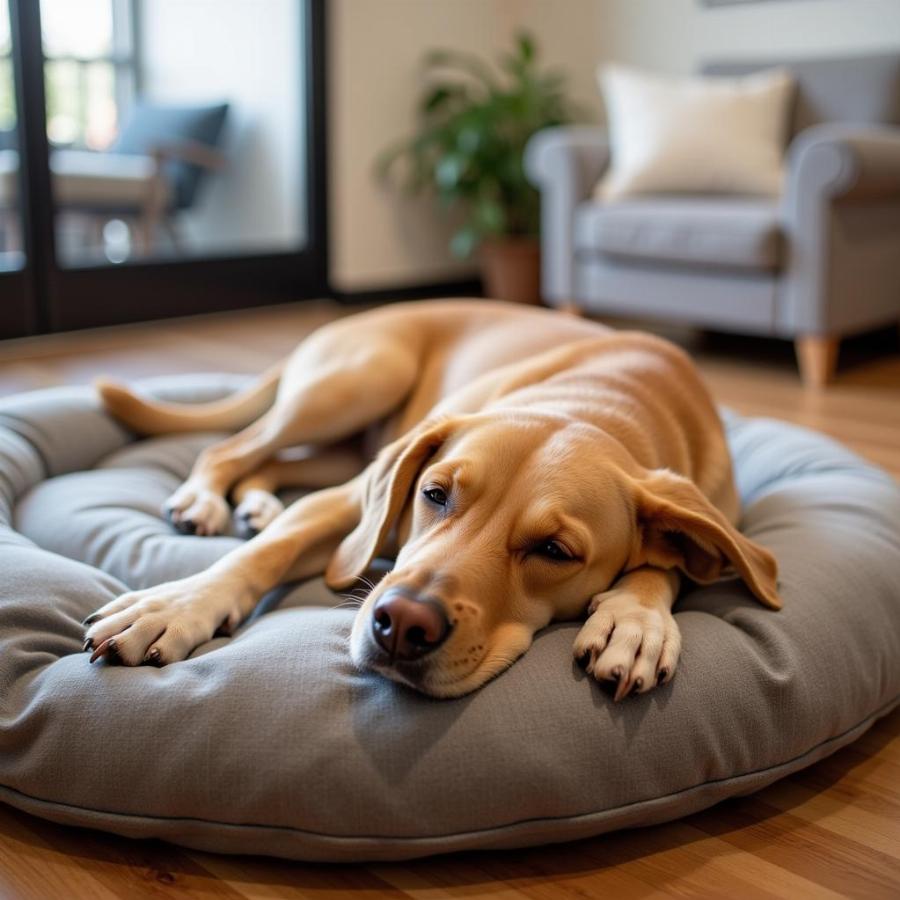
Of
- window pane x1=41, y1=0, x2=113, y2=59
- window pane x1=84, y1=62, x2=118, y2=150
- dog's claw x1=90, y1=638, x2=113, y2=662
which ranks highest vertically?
window pane x1=41, y1=0, x2=113, y2=59

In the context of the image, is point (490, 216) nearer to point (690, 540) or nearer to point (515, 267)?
point (515, 267)

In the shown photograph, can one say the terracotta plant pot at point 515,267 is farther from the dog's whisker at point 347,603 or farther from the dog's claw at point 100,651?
the dog's claw at point 100,651

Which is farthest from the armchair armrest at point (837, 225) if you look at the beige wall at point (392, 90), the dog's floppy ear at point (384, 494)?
the dog's floppy ear at point (384, 494)

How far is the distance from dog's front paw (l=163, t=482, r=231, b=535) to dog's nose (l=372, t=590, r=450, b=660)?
35.3 inches

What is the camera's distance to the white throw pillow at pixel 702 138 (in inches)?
190

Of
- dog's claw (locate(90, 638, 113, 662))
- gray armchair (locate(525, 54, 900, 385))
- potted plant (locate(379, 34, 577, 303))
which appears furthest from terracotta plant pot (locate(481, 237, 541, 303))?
dog's claw (locate(90, 638, 113, 662))

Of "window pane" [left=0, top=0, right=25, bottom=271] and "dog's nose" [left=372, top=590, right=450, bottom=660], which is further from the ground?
"window pane" [left=0, top=0, right=25, bottom=271]

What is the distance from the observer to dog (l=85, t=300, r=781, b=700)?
4.84 ft

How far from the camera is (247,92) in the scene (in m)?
5.79

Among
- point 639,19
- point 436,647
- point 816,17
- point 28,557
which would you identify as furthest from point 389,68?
point 436,647

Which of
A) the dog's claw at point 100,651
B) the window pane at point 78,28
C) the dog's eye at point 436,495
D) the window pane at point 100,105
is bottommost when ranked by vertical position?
the dog's claw at point 100,651

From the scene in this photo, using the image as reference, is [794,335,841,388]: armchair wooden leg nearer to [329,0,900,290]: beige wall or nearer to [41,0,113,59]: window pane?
[329,0,900,290]: beige wall

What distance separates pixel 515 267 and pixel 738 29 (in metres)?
1.57

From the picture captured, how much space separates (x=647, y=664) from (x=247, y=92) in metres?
4.92
